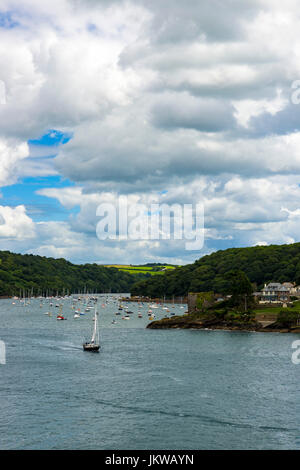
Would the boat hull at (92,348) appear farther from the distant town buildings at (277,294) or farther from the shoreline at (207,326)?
the distant town buildings at (277,294)

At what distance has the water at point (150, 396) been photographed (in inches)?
1897

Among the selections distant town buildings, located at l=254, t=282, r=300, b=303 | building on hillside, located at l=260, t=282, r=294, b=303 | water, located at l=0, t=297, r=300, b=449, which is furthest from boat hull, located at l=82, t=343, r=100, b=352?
building on hillside, located at l=260, t=282, r=294, b=303

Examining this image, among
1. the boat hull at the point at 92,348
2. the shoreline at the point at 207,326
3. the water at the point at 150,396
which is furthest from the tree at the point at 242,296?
the boat hull at the point at 92,348

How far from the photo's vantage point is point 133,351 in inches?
4050

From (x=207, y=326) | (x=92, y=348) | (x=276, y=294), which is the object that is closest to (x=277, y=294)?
(x=276, y=294)

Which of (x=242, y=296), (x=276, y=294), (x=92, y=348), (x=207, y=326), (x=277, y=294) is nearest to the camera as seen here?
(x=92, y=348)

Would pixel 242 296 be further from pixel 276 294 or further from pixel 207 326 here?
pixel 276 294

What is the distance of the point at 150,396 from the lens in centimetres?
6319

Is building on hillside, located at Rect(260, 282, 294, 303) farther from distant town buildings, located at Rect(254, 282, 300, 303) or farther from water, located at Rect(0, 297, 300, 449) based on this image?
water, located at Rect(0, 297, 300, 449)

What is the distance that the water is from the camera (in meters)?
48.2

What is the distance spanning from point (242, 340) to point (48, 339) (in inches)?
1935

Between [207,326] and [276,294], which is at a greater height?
[276,294]
